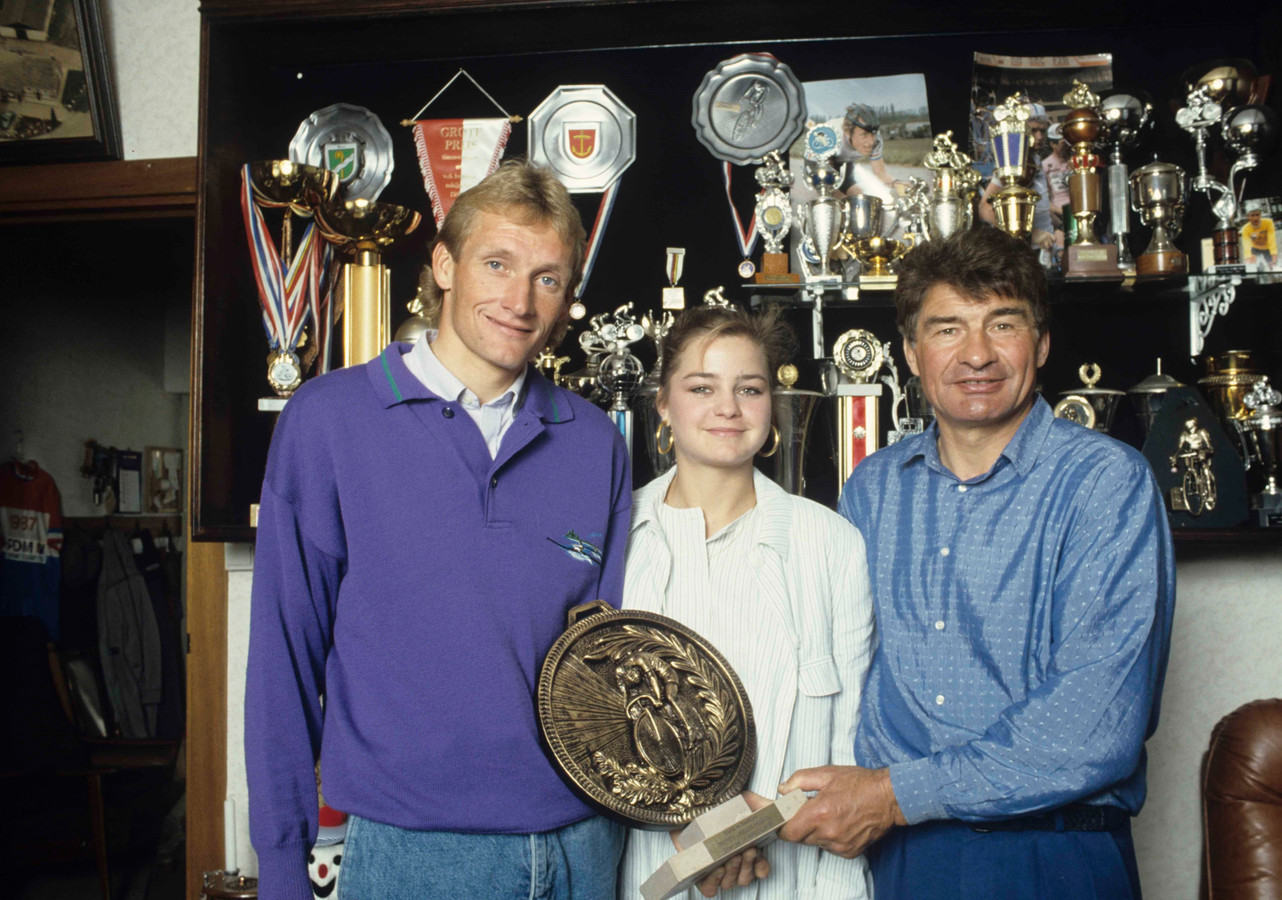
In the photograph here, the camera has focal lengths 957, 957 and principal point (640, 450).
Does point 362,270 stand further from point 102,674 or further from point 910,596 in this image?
point 102,674

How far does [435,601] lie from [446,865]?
0.39 metres

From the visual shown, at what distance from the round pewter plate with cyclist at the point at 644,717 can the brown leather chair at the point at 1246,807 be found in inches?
48.5

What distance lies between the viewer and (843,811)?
154 centimetres

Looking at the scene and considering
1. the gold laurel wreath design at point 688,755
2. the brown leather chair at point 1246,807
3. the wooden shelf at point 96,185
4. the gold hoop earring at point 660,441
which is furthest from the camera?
the wooden shelf at point 96,185

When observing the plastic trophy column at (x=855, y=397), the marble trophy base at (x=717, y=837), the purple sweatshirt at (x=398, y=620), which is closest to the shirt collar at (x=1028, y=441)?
the marble trophy base at (x=717, y=837)

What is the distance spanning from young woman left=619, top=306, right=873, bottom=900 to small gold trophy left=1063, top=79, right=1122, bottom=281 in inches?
42.0

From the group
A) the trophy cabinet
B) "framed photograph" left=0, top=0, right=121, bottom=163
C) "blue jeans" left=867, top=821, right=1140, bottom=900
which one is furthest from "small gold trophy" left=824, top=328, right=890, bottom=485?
"framed photograph" left=0, top=0, right=121, bottom=163

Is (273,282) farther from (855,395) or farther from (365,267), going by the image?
(855,395)

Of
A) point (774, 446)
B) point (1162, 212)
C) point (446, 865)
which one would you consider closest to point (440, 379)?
point (446, 865)

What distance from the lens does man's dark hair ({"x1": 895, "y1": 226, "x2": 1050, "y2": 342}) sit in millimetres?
1655

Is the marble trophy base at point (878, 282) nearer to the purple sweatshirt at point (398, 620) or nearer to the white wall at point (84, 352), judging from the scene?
the purple sweatshirt at point (398, 620)

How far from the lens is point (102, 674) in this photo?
4.69 m

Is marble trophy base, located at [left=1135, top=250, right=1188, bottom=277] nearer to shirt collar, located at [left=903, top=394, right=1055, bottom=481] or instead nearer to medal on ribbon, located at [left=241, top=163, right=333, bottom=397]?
shirt collar, located at [left=903, top=394, right=1055, bottom=481]

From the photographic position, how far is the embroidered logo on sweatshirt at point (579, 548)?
62.6 inches
